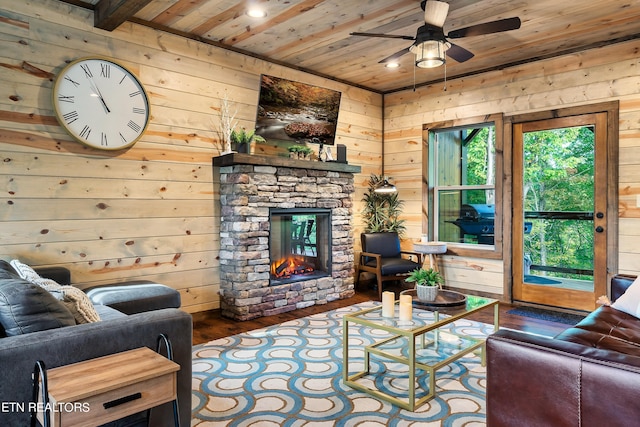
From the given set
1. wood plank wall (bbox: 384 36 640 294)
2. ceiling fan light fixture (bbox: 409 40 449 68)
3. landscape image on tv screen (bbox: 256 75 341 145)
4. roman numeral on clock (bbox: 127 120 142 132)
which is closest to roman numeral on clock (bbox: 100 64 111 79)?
roman numeral on clock (bbox: 127 120 142 132)

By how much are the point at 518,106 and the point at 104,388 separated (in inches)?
193

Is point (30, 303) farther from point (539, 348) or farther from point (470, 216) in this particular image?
point (470, 216)

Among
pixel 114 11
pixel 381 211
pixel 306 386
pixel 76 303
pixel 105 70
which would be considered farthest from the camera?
pixel 381 211

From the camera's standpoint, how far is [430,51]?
317cm

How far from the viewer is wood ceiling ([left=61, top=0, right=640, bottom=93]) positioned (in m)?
3.42

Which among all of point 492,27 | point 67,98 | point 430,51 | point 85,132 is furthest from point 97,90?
point 492,27

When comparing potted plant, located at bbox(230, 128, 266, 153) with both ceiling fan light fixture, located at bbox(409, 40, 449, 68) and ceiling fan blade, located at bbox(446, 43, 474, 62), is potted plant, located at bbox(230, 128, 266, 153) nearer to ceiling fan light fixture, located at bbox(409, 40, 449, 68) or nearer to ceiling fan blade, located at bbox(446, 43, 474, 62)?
ceiling fan light fixture, located at bbox(409, 40, 449, 68)

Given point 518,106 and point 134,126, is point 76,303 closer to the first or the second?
point 134,126

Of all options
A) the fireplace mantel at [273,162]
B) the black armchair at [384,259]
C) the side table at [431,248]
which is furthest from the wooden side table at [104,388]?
the side table at [431,248]

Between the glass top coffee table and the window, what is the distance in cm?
200

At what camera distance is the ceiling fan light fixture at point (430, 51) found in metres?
3.14

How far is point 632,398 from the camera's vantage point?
1.27 metres

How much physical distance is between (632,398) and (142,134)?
3.71 meters

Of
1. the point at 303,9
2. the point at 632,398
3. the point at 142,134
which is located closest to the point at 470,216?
the point at 303,9
